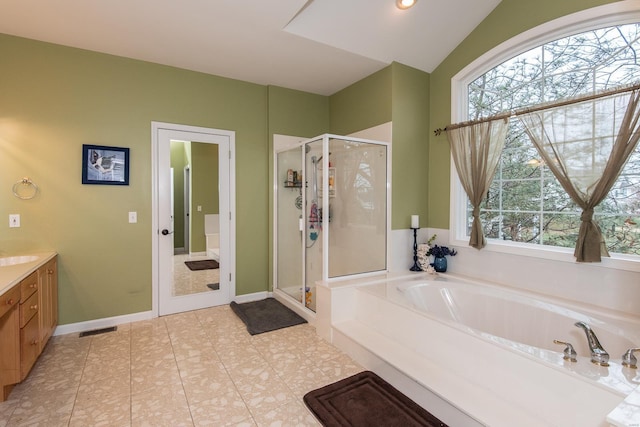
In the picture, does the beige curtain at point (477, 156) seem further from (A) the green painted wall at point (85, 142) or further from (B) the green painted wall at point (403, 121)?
(A) the green painted wall at point (85, 142)

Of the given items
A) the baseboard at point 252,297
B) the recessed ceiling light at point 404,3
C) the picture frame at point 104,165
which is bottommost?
the baseboard at point 252,297

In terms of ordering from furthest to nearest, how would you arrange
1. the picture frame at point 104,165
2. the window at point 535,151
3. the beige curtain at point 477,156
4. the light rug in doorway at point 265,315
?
the light rug in doorway at point 265,315
the picture frame at point 104,165
the beige curtain at point 477,156
the window at point 535,151

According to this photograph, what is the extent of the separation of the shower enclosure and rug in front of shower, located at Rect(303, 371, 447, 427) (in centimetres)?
116

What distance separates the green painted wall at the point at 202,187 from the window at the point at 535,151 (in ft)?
9.35

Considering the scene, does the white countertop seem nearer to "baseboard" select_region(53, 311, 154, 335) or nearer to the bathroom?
the bathroom

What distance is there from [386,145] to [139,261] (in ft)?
9.50

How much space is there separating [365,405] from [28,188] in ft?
11.0

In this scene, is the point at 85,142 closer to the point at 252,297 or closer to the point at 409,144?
the point at 252,297

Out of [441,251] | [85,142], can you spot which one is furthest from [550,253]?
[85,142]

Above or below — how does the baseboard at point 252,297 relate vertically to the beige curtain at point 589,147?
below

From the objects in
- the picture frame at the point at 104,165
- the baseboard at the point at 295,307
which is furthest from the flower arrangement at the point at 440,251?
the picture frame at the point at 104,165

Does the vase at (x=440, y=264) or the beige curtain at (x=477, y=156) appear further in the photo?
the vase at (x=440, y=264)

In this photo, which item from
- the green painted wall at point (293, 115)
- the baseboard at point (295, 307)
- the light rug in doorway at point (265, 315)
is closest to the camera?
the light rug in doorway at point (265, 315)

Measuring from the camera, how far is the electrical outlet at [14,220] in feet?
9.04
